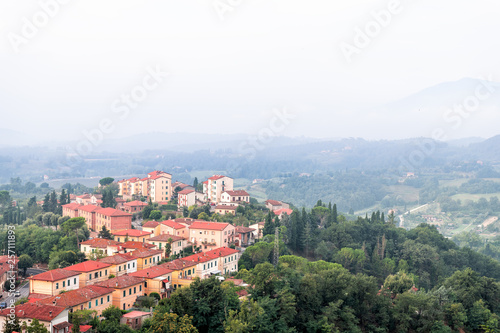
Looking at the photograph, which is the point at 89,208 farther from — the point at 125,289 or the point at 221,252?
the point at 125,289

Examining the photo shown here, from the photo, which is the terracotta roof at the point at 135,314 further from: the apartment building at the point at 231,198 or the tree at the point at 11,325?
the apartment building at the point at 231,198

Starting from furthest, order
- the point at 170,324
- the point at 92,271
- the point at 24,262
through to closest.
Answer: the point at 24,262 < the point at 92,271 < the point at 170,324

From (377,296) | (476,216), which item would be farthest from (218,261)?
(476,216)

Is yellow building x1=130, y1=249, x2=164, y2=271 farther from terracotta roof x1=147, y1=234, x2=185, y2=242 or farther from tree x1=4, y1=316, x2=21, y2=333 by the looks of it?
tree x1=4, y1=316, x2=21, y2=333

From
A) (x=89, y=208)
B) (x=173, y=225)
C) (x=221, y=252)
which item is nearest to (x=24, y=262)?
(x=89, y=208)

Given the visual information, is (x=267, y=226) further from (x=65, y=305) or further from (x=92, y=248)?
(x=65, y=305)

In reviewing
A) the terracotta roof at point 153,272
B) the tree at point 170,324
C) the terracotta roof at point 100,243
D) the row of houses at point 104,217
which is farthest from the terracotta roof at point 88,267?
the row of houses at point 104,217

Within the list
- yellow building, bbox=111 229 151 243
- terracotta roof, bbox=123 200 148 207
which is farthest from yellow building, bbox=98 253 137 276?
terracotta roof, bbox=123 200 148 207
